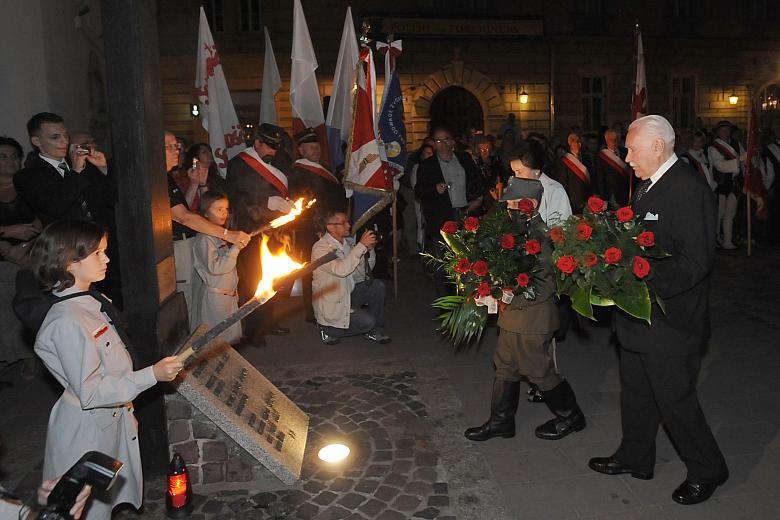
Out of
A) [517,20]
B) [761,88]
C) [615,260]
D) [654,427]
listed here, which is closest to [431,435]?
[654,427]

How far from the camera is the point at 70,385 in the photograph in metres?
2.97

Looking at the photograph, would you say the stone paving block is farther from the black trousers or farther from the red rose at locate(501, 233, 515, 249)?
the red rose at locate(501, 233, 515, 249)

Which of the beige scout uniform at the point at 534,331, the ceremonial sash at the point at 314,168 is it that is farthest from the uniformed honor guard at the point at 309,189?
the beige scout uniform at the point at 534,331

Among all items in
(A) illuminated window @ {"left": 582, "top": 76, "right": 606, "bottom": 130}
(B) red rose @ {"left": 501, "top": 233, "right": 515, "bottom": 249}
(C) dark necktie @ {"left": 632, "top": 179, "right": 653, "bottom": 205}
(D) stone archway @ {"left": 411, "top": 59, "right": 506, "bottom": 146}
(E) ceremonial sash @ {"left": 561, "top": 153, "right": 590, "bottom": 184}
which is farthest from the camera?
(A) illuminated window @ {"left": 582, "top": 76, "right": 606, "bottom": 130}

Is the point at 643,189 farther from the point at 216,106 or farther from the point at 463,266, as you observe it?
the point at 216,106

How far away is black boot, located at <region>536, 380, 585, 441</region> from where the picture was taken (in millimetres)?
4664

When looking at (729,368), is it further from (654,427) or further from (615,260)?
(615,260)

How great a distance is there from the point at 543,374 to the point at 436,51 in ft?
70.4

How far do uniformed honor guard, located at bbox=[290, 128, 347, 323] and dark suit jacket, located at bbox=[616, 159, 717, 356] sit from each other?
473 centimetres

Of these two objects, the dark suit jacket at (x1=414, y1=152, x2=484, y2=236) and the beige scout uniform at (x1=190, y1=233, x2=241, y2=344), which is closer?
the beige scout uniform at (x1=190, y1=233, x2=241, y2=344)

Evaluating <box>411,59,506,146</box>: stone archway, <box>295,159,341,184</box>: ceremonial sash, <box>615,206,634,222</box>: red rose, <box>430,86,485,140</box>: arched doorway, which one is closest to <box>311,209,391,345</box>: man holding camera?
<box>295,159,341,184</box>: ceremonial sash

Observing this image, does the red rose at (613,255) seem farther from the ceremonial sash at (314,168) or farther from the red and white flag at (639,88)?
the red and white flag at (639,88)

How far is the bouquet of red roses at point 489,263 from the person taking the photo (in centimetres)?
406

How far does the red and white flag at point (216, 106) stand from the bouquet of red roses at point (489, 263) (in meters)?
5.61
